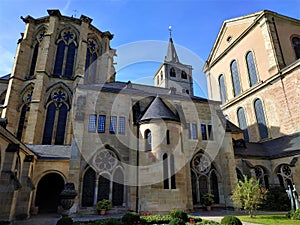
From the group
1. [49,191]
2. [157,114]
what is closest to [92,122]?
[157,114]

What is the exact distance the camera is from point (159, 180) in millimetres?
14156

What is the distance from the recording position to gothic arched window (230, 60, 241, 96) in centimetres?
3062

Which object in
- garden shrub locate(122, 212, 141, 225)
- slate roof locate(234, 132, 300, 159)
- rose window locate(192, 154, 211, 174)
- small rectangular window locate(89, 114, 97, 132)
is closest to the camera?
garden shrub locate(122, 212, 141, 225)

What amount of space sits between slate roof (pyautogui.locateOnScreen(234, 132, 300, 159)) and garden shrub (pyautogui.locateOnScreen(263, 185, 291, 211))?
128 inches

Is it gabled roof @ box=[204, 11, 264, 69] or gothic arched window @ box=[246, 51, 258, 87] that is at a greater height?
gabled roof @ box=[204, 11, 264, 69]

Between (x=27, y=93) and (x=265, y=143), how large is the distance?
87.8ft

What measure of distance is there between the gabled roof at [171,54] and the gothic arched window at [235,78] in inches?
766

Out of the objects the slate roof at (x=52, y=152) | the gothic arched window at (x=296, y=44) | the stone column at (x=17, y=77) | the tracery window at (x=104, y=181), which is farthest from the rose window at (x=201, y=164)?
the gothic arched window at (x=296, y=44)

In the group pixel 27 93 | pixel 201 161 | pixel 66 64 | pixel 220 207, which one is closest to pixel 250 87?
pixel 201 161

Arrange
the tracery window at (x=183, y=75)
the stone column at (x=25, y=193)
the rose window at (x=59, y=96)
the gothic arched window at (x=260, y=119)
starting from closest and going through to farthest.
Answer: the stone column at (x=25, y=193) → the rose window at (x=59, y=96) → the gothic arched window at (x=260, y=119) → the tracery window at (x=183, y=75)

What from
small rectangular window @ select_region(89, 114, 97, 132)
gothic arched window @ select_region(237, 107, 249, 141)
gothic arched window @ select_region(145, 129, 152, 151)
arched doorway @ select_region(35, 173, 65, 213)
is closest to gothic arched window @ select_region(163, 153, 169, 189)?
gothic arched window @ select_region(145, 129, 152, 151)

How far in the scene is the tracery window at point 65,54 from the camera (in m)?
24.3

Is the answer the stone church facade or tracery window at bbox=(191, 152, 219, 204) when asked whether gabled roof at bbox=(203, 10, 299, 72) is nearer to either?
the stone church facade

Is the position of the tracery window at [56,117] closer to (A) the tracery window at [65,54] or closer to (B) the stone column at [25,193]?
(A) the tracery window at [65,54]
